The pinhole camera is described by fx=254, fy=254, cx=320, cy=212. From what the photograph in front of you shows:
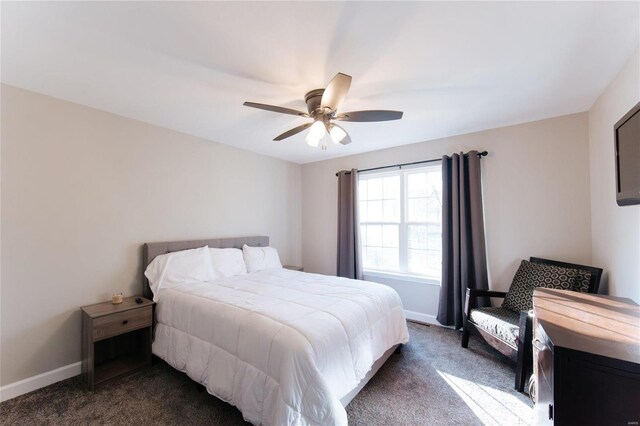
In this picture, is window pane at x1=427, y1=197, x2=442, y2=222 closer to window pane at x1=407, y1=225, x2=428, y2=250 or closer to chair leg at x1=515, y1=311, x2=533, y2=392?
window pane at x1=407, y1=225, x2=428, y2=250

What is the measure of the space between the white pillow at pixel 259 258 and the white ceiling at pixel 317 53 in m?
1.80

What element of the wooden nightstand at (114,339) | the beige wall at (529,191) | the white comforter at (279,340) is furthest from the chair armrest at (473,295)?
the wooden nightstand at (114,339)

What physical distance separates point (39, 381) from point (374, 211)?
399cm

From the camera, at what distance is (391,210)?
12.6ft

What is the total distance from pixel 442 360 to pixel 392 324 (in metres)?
0.67

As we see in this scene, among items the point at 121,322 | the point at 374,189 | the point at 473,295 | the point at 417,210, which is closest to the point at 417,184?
the point at 417,210

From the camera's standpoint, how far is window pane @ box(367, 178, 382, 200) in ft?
13.1

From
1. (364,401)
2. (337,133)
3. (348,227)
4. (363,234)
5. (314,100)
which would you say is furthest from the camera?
(363,234)

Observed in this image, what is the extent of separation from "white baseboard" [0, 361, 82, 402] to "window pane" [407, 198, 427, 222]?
398cm

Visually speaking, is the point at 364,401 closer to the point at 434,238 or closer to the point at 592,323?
the point at 592,323

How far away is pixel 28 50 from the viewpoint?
164cm

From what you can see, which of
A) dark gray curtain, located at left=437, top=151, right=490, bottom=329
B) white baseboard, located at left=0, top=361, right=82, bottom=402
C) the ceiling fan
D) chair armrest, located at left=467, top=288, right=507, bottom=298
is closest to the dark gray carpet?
white baseboard, located at left=0, top=361, right=82, bottom=402

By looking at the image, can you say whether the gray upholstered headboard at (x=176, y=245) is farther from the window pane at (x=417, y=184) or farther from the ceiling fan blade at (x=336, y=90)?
the window pane at (x=417, y=184)

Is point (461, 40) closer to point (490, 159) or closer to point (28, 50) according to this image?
point (490, 159)
